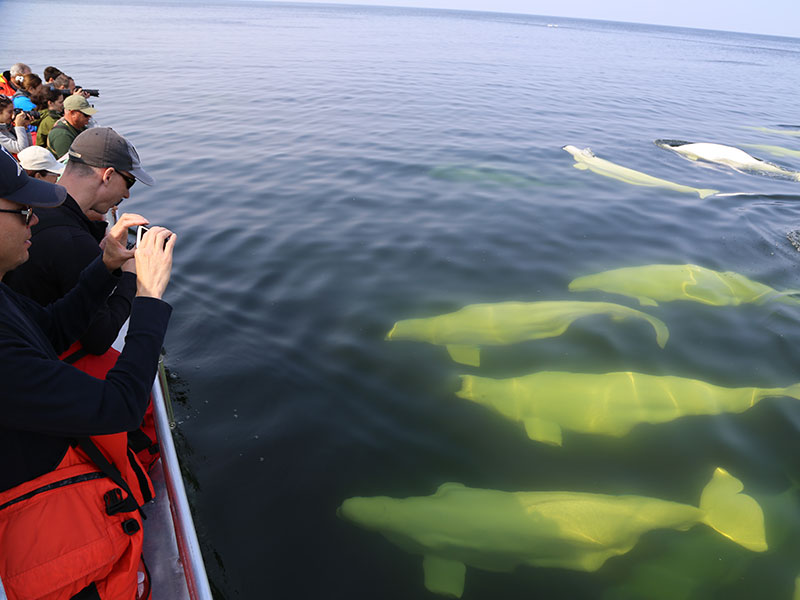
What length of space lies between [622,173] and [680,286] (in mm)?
7028

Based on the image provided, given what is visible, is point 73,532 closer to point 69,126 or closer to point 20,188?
point 20,188

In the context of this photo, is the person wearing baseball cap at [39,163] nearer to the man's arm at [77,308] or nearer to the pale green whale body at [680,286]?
the man's arm at [77,308]

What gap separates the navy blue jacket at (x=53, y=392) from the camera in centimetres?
196

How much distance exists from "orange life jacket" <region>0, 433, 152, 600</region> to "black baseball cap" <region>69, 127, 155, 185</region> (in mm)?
2261

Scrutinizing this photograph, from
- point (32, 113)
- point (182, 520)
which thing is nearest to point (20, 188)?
point (182, 520)

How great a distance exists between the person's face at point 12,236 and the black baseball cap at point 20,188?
40 mm

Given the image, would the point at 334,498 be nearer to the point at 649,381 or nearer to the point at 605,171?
the point at 649,381

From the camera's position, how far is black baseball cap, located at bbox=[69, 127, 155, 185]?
3.81 m

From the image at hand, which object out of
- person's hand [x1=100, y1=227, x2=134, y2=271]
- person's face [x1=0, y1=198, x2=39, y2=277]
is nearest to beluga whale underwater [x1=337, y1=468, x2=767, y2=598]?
person's hand [x1=100, y1=227, x2=134, y2=271]

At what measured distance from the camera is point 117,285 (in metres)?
3.45

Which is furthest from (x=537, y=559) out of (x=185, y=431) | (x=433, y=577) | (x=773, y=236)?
(x=773, y=236)

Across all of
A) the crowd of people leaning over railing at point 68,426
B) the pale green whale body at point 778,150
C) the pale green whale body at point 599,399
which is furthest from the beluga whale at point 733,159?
the crowd of people leaning over railing at point 68,426

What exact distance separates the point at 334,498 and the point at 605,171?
12544 mm

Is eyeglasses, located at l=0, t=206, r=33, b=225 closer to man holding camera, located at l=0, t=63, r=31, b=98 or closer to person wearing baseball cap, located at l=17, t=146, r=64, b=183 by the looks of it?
person wearing baseball cap, located at l=17, t=146, r=64, b=183
